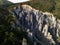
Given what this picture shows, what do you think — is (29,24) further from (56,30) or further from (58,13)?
(58,13)

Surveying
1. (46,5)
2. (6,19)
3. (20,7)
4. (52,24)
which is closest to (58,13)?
(46,5)

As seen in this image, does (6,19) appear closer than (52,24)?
Yes

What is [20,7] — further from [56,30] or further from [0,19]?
[0,19]

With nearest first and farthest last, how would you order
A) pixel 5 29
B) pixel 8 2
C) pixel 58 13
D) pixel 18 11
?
1. pixel 5 29
2. pixel 18 11
3. pixel 8 2
4. pixel 58 13

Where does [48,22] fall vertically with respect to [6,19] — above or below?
below

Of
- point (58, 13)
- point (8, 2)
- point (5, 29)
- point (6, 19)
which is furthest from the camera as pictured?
point (58, 13)

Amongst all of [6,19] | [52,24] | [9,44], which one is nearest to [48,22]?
[52,24]
